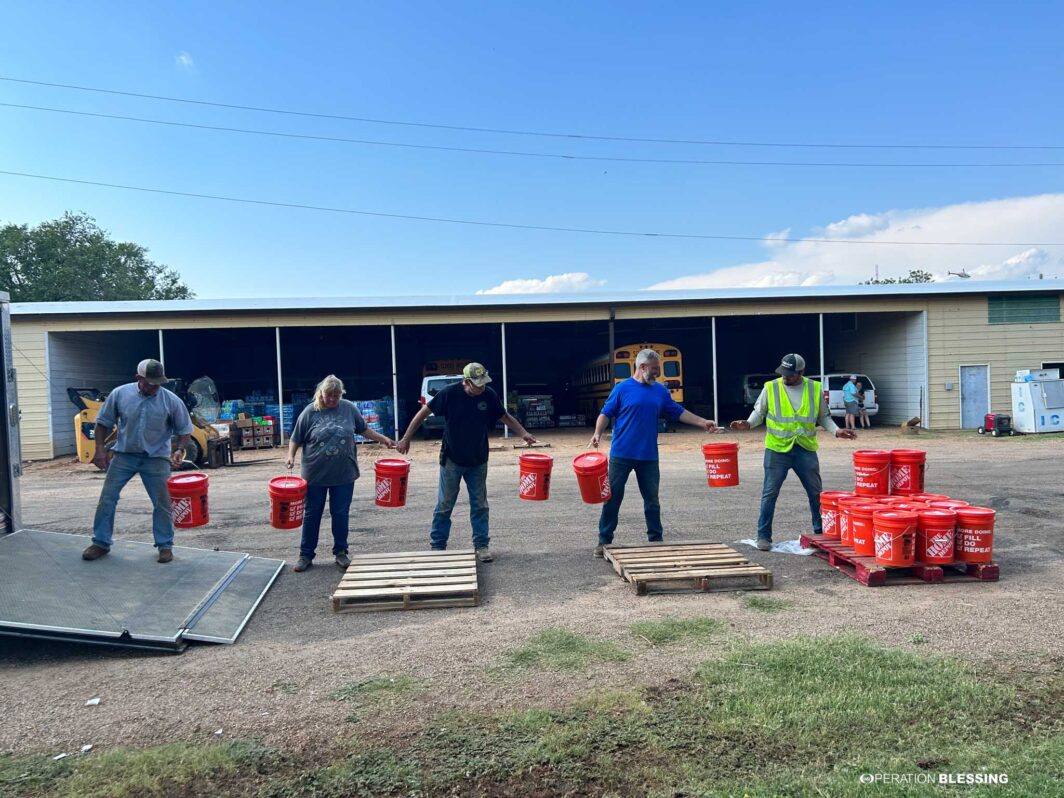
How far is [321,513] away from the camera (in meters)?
7.49

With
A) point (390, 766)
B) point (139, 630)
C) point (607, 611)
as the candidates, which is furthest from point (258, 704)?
point (607, 611)

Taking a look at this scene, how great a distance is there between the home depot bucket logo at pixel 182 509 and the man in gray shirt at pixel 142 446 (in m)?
0.22

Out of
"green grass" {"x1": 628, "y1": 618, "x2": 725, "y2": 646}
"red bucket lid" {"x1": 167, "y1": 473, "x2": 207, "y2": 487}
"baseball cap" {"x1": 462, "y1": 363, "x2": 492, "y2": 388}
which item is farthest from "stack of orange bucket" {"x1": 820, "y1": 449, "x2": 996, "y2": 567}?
"red bucket lid" {"x1": 167, "y1": 473, "x2": 207, "y2": 487}

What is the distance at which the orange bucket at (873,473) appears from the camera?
7.70m

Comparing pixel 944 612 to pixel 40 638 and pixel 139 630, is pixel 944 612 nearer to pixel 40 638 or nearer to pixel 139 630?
pixel 139 630

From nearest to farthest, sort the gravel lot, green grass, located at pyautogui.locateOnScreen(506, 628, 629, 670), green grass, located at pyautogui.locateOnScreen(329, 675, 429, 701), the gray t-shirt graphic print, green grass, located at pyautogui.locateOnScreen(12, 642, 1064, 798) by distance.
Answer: green grass, located at pyautogui.locateOnScreen(12, 642, 1064, 798) < the gravel lot < green grass, located at pyautogui.locateOnScreen(329, 675, 429, 701) < green grass, located at pyautogui.locateOnScreen(506, 628, 629, 670) < the gray t-shirt graphic print

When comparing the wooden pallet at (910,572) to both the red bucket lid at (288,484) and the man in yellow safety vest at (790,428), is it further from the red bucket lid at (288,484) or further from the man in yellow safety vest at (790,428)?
the red bucket lid at (288,484)

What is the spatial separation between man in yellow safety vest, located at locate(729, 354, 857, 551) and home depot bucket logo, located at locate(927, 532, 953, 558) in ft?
4.94

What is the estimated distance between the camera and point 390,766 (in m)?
3.54

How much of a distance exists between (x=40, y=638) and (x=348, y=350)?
115 ft

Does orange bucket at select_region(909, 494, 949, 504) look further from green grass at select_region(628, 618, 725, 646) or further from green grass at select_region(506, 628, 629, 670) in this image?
green grass at select_region(506, 628, 629, 670)

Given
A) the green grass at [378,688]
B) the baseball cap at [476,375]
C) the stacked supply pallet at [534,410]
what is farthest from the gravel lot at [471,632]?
the stacked supply pallet at [534,410]

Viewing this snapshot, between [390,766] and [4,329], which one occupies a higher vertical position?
[4,329]

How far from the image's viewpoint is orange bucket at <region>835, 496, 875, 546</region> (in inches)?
281
